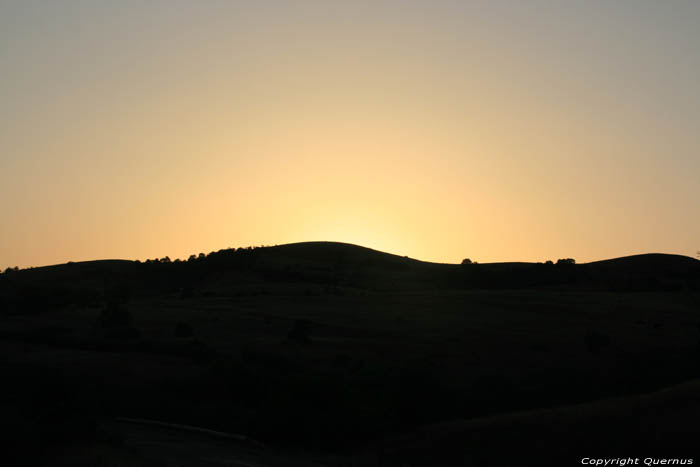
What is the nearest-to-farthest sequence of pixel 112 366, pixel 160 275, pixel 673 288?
pixel 112 366 → pixel 673 288 → pixel 160 275

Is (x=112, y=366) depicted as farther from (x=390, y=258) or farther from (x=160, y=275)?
(x=390, y=258)

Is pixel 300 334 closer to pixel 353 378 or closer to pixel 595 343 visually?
pixel 353 378

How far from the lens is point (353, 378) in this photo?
45188 mm

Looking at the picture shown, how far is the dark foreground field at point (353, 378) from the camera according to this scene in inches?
1100

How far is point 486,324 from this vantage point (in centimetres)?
7719

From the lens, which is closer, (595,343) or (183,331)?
(595,343)

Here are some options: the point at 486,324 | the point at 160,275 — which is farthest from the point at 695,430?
the point at 160,275

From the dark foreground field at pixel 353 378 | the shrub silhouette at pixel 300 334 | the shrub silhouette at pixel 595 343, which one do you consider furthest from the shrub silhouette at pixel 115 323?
the shrub silhouette at pixel 595 343

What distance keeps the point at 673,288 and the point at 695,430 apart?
10334cm

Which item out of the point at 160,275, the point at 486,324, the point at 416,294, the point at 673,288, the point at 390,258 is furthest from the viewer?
the point at 390,258

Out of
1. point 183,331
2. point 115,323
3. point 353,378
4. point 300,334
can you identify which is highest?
point 115,323

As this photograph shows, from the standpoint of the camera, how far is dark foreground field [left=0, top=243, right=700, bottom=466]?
2794 cm

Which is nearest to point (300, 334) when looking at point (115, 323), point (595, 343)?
point (115, 323)

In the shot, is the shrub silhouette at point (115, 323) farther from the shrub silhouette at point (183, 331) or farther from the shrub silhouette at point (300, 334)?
the shrub silhouette at point (300, 334)
